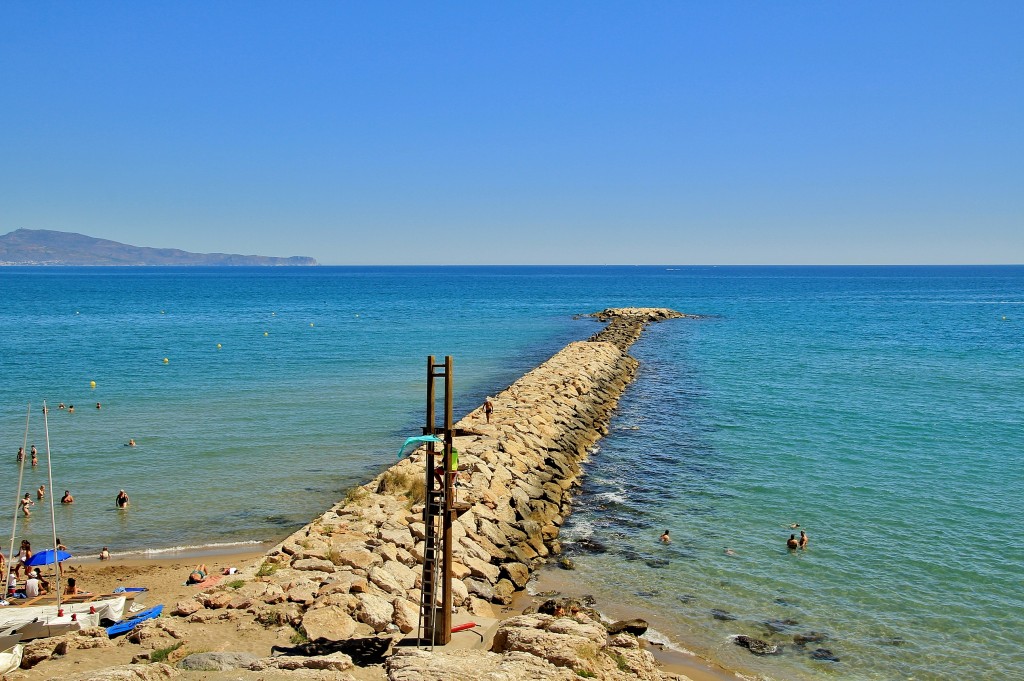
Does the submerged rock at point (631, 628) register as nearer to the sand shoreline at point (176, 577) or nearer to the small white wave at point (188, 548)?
the sand shoreline at point (176, 577)

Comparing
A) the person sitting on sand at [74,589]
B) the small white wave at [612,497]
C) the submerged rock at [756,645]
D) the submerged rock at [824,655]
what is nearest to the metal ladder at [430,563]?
the submerged rock at [756,645]

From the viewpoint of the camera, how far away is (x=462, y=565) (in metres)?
17.3

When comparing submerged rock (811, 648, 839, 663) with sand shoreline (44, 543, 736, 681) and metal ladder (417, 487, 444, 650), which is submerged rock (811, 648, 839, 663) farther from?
metal ladder (417, 487, 444, 650)

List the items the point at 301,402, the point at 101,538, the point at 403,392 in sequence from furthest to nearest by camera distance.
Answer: the point at 403,392 < the point at 301,402 < the point at 101,538

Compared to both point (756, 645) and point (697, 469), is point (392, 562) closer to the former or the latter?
point (756, 645)

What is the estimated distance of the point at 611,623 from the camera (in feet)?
51.8

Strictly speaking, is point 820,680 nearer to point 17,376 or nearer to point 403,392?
point 403,392

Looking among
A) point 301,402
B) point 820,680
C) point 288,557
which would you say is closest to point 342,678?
point 288,557

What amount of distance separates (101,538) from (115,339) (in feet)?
174

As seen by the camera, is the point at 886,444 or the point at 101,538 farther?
the point at 886,444

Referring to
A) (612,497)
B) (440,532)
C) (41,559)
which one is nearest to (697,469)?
(612,497)

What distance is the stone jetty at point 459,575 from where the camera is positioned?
1150 centimetres

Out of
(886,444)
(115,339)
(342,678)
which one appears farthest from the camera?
(115,339)

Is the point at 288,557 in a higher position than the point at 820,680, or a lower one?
higher
